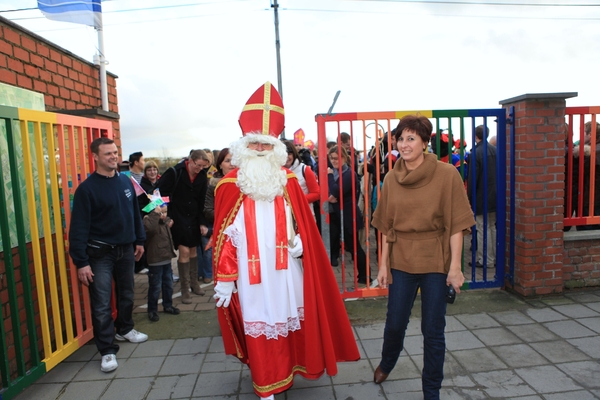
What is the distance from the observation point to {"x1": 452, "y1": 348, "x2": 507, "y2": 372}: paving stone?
3.26m

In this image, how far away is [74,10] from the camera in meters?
5.14

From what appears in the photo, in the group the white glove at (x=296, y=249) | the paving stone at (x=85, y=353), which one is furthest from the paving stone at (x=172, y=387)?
the white glove at (x=296, y=249)

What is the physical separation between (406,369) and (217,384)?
1.42m

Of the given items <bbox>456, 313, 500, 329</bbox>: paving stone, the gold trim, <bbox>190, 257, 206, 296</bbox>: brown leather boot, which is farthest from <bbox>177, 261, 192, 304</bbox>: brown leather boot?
<bbox>456, 313, 500, 329</bbox>: paving stone

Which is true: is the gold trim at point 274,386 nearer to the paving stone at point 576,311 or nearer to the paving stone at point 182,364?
the paving stone at point 182,364

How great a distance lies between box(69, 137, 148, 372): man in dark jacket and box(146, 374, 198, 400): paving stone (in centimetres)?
50

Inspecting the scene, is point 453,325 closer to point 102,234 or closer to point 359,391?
point 359,391

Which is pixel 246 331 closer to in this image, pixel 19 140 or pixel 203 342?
pixel 203 342

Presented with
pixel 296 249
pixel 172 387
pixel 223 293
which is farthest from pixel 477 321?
pixel 172 387

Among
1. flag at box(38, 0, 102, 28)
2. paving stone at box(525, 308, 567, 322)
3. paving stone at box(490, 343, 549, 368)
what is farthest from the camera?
flag at box(38, 0, 102, 28)

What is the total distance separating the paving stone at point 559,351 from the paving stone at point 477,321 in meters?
0.48

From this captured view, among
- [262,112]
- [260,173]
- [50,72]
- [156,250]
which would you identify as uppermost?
[50,72]

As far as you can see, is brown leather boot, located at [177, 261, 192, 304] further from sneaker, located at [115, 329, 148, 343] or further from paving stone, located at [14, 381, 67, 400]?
paving stone, located at [14, 381, 67, 400]

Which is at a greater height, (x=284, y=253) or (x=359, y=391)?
(x=284, y=253)
